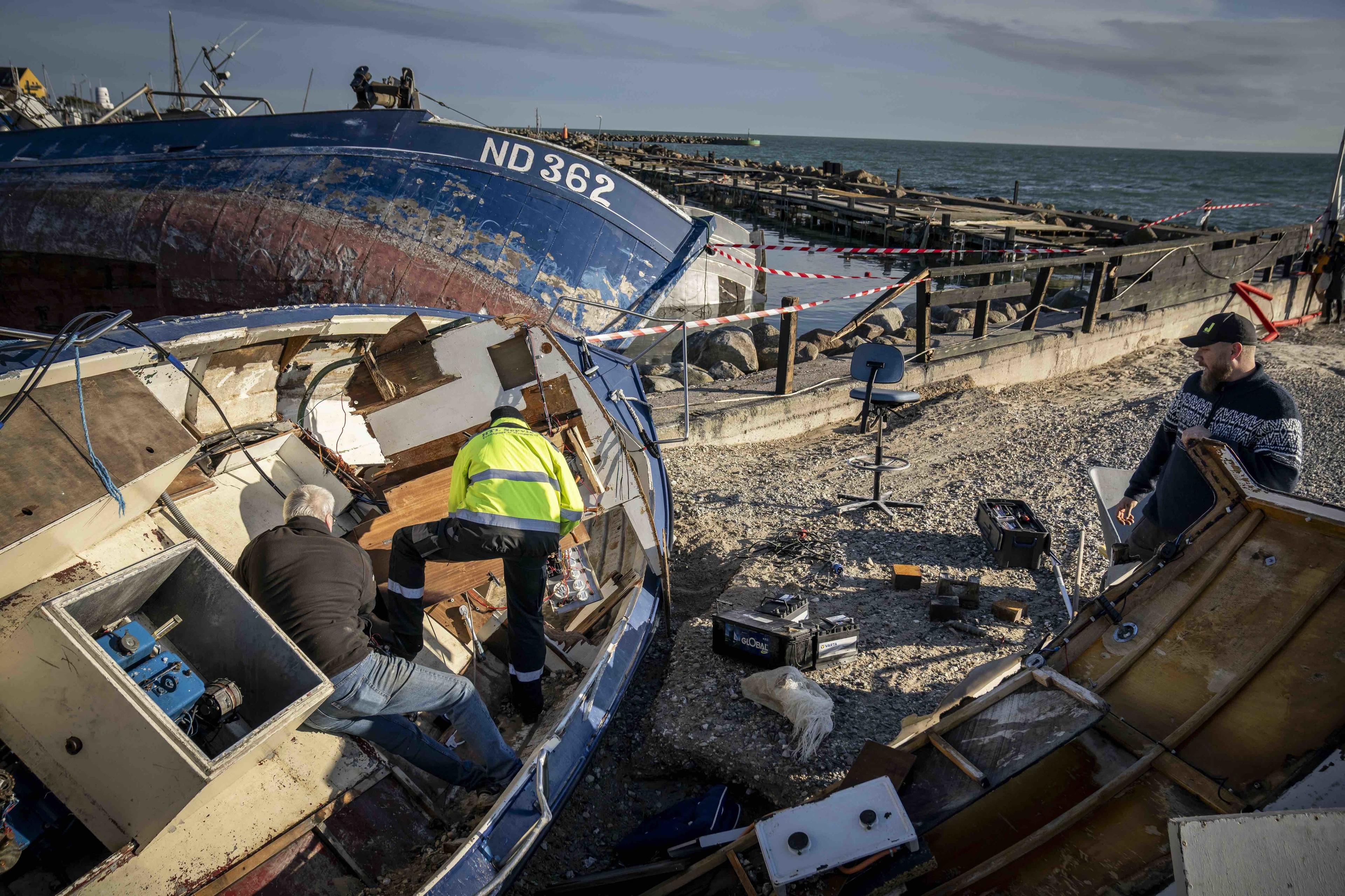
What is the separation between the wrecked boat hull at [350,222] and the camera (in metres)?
9.36

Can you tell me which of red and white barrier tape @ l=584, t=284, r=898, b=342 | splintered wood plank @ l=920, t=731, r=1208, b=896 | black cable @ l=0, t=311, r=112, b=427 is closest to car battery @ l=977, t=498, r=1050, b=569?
red and white barrier tape @ l=584, t=284, r=898, b=342

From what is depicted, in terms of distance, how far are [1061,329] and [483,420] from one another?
939 cm

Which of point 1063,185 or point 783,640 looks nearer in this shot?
point 783,640

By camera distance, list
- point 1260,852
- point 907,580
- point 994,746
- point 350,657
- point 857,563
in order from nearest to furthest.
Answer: point 1260,852 < point 994,746 < point 350,657 < point 907,580 < point 857,563

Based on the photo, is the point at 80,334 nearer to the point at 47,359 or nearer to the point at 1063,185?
the point at 47,359

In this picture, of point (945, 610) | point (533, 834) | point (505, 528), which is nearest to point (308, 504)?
point (505, 528)

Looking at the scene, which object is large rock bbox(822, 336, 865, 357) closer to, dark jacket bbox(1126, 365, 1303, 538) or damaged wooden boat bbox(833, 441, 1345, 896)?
dark jacket bbox(1126, 365, 1303, 538)

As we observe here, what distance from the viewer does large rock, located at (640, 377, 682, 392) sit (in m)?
10.8

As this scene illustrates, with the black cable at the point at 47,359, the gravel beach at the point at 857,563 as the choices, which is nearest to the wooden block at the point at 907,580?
the gravel beach at the point at 857,563

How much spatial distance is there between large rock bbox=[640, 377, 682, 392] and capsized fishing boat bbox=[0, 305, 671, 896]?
→ 5042mm

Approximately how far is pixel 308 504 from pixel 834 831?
248cm

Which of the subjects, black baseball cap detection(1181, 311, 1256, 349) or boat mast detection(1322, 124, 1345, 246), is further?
boat mast detection(1322, 124, 1345, 246)

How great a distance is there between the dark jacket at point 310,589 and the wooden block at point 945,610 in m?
3.39

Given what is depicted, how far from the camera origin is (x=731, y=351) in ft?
40.8
